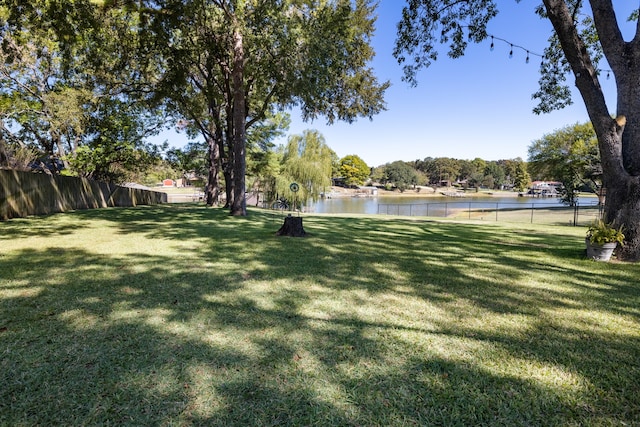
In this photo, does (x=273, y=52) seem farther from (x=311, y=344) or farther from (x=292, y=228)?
(x=311, y=344)

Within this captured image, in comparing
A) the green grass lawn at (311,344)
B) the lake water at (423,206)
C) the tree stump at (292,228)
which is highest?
the tree stump at (292,228)

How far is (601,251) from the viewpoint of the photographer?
17.7 ft

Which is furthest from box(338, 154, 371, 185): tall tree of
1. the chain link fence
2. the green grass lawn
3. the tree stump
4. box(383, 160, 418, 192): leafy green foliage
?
the green grass lawn

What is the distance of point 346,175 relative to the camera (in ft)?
297

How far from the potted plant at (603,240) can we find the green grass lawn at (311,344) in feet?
1.69

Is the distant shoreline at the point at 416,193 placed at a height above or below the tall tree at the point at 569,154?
below

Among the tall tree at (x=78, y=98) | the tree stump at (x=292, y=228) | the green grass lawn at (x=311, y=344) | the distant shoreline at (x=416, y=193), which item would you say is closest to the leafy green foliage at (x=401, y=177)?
the distant shoreline at (x=416, y=193)

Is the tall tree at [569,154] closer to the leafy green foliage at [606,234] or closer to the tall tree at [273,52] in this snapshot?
the tall tree at [273,52]

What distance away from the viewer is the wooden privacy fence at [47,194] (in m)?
9.20

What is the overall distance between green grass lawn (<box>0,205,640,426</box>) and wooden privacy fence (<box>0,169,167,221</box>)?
20.1ft

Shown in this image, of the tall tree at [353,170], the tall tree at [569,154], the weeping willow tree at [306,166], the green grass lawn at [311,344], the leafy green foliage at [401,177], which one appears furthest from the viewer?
the tall tree at [353,170]

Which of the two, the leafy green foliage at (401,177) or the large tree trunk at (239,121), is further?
the leafy green foliage at (401,177)

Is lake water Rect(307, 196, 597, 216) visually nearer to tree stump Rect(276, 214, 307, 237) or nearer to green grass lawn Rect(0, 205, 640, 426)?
tree stump Rect(276, 214, 307, 237)

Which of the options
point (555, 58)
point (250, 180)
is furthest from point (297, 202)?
point (555, 58)
